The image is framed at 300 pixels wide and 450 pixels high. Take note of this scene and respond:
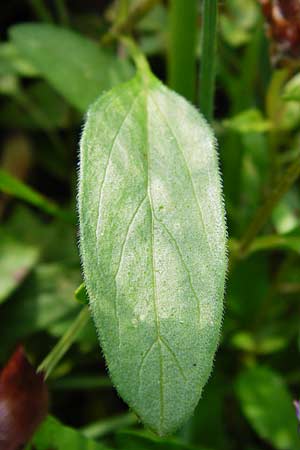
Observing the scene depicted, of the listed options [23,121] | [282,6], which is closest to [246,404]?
[282,6]

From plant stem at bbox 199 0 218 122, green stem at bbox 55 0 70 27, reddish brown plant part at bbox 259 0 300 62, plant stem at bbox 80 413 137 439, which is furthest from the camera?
green stem at bbox 55 0 70 27

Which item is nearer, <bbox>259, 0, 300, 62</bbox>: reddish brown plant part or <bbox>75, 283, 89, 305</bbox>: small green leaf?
<bbox>75, 283, 89, 305</bbox>: small green leaf

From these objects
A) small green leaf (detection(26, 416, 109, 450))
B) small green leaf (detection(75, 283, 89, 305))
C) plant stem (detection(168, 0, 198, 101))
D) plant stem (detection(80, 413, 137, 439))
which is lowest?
plant stem (detection(80, 413, 137, 439))

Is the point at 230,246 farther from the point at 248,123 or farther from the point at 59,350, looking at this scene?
the point at 59,350

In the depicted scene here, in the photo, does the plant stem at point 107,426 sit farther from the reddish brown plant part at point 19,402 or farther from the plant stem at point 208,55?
the plant stem at point 208,55

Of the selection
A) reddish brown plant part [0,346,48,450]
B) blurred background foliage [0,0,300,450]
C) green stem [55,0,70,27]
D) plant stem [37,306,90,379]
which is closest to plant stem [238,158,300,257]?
blurred background foliage [0,0,300,450]

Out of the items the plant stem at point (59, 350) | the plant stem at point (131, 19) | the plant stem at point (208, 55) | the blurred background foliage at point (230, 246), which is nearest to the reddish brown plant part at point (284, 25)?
the blurred background foliage at point (230, 246)

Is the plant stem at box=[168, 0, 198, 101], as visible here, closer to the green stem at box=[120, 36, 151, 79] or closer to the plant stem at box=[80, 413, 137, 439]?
the green stem at box=[120, 36, 151, 79]

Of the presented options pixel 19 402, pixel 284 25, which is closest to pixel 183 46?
pixel 284 25

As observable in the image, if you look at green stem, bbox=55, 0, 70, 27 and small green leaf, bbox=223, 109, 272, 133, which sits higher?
green stem, bbox=55, 0, 70, 27
